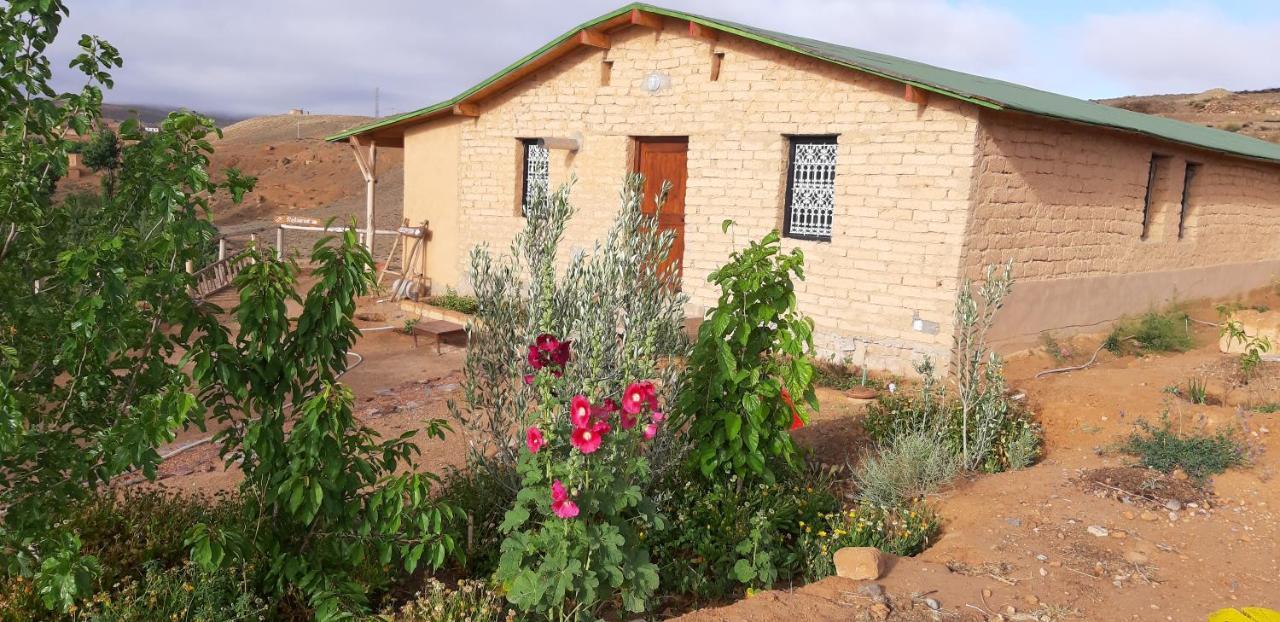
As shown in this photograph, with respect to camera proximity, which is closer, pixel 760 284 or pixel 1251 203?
pixel 760 284

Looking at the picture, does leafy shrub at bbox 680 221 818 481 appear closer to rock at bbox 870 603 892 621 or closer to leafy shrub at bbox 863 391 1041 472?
rock at bbox 870 603 892 621

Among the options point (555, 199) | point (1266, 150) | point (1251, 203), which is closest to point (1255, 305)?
point (1251, 203)

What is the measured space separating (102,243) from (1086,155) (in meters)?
9.68

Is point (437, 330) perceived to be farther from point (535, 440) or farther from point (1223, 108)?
point (1223, 108)

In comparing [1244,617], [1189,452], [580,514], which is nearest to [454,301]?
[1189,452]

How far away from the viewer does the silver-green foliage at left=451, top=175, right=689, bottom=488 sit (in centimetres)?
462

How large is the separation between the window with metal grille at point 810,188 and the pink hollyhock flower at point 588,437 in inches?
255

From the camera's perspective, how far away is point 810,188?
9781 millimetres

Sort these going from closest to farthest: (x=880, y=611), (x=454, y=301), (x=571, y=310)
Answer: (x=880, y=611)
(x=571, y=310)
(x=454, y=301)

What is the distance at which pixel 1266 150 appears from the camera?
49.4 ft

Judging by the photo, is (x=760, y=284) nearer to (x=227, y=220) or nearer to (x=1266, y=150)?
(x=1266, y=150)

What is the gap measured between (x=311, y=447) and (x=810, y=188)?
7156 millimetres

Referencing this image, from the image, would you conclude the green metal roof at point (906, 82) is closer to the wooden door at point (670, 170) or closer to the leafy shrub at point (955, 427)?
the wooden door at point (670, 170)

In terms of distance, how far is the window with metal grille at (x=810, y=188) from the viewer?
9.63m
